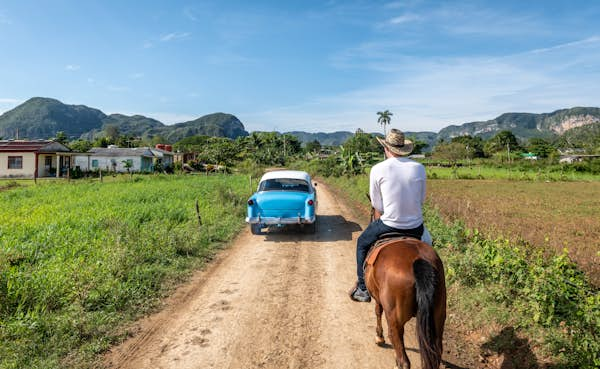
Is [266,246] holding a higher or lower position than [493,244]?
lower

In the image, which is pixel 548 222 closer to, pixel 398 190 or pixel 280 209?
pixel 280 209

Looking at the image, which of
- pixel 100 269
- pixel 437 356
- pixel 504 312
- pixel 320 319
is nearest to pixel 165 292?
pixel 100 269

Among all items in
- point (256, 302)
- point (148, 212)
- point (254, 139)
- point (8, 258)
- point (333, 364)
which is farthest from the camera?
point (254, 139)

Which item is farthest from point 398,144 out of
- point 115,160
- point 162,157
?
point 162,157

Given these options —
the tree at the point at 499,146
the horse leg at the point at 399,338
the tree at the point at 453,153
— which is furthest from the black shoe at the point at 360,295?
the tree at the point at 499,146

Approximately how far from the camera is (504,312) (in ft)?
15.6

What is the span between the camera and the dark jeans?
163 inches

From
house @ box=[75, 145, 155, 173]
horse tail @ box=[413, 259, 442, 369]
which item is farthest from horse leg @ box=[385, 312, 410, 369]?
house @ box=[75, 145, 155, 173]

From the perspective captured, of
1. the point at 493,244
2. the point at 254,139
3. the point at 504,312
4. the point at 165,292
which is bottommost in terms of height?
the point at 165,292

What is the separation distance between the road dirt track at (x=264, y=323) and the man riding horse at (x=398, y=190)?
1433 millimetres

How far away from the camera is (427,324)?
3.07 meters

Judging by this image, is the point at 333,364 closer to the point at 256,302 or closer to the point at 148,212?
the point at 256,302

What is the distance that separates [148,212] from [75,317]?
24.6 feet

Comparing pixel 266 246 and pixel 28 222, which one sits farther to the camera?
pixel 28 222
